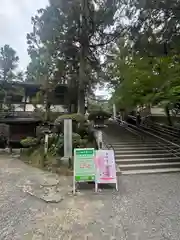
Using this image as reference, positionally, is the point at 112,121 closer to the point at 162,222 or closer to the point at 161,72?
the point at 161,72

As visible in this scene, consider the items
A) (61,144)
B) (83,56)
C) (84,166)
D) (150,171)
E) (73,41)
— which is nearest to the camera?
(84,166)

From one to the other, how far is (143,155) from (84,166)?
3742 mm

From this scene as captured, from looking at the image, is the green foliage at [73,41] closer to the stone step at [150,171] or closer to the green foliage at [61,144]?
the green foliage at [61,144]

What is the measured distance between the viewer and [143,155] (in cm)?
841

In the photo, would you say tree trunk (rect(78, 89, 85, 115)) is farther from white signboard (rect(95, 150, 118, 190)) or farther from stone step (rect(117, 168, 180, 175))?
white signboard (rect(95, 150, 118, 190))

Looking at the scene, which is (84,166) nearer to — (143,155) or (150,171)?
(150,171)

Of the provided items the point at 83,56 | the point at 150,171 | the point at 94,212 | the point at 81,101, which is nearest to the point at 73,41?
the point at 83,56

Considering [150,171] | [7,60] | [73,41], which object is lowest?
[150,171]

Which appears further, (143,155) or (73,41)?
(73,41)

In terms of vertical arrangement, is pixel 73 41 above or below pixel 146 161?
above

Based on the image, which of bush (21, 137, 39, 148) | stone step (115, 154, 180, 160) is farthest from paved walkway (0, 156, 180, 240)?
bush (21, 137, 39, 148)

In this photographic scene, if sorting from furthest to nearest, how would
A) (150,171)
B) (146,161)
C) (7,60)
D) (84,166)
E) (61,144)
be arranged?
(7,60), (61,144), (146,161), (150,171), (84,166)

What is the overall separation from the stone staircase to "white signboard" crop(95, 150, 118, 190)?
1.23m

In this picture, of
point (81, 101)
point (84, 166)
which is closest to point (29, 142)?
point (81, 101)
